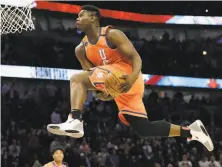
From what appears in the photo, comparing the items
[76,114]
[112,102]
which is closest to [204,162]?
[112,102]

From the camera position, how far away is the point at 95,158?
13.5 meters

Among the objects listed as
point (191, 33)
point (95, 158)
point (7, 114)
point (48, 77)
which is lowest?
point (95, 158)

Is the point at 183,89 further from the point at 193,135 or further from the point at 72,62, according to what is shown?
the point at 193,135

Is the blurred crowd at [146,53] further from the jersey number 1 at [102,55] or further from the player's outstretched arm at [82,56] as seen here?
the jersey number 1 at [102,55]

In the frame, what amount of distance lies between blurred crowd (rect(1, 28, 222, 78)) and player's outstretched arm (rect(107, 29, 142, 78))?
12.0 metres

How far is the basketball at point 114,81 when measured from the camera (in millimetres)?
5453

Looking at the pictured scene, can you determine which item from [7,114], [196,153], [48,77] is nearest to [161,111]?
[196,153]

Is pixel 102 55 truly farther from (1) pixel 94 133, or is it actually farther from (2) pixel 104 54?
(1) pixel 94 133

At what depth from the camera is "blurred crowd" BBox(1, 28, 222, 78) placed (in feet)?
57.2

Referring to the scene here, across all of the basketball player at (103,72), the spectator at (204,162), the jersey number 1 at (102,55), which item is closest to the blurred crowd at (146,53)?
the spectator at (204,162)

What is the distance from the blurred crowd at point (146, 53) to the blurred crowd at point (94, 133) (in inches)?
39.3

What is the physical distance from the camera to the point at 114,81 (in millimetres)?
5453

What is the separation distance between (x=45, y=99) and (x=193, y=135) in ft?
36.1

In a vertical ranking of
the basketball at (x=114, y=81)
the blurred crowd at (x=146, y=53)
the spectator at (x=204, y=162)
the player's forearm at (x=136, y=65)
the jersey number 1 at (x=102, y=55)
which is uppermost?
the blurred crowd at (x=146, y=53)
